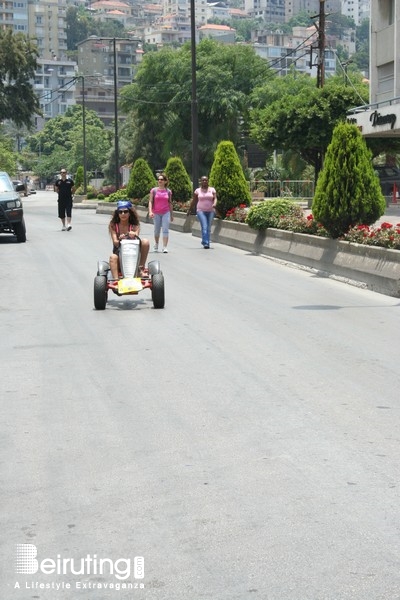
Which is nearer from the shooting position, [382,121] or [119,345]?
[119,345]

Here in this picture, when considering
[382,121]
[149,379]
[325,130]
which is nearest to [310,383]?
[149,379]

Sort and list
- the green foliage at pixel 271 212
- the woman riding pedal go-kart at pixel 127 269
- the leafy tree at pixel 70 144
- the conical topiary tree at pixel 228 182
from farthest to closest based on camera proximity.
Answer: the leafy tree at pixel 70 144 < the conical topiary tree at pixel 228 182 < the green foliage at pixel 271 212 < the woman riding pedal go-kart at pixel 127 269

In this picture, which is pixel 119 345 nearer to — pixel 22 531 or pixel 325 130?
pixel 22 531

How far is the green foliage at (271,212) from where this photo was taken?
1021 inches

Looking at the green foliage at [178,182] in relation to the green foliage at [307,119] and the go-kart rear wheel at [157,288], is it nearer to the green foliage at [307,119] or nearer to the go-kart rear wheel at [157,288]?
the green foliage at [307,119]

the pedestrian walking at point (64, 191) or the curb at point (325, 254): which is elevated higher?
the pedestrian walking at point (64, 191)

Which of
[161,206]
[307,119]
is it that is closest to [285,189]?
[307,119]

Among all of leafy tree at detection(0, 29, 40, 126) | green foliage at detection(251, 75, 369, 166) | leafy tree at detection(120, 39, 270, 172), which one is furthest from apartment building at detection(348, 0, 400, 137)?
leafy tree at detection(0, 29, 40, 126)

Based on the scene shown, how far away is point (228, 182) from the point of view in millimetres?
31562

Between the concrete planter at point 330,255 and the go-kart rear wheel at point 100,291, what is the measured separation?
4620 mm

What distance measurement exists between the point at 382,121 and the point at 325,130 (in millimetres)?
10341

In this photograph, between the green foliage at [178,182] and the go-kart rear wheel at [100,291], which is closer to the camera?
the go-kart rear wheel at [100,291]

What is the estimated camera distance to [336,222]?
832 inches

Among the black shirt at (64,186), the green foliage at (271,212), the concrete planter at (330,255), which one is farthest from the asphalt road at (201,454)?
the black shirt at (64,186)
